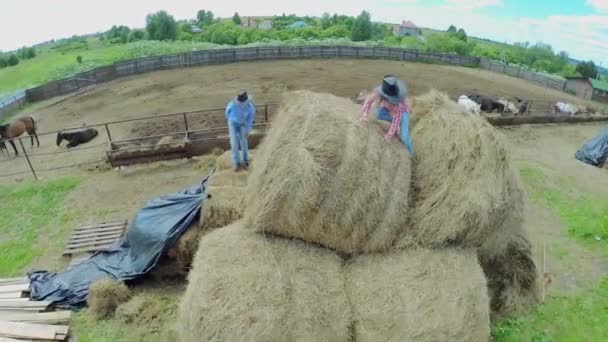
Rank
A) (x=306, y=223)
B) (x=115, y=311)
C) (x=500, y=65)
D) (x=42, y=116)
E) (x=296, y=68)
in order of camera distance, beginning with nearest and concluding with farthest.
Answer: (x=306, y=223)
(x=115, y=311)
(x=42, y=116)
(x=296, y=68)
(x=500, y=65)

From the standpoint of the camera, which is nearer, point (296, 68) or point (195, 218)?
point (195, 218)

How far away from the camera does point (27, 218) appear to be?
26.7ft

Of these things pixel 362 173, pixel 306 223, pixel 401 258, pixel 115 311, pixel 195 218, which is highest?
pixel 362 173

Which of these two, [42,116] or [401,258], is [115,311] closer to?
[401,258]

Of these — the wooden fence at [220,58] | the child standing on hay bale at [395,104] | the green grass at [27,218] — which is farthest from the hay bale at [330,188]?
the wooden fence at [220,58]

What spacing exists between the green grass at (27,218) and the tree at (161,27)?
37.8 metres

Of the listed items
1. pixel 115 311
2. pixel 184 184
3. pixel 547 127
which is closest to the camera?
pixel 115 311

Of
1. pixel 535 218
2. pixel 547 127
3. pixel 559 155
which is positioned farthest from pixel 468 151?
pixel 547 127

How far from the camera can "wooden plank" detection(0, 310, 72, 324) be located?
535cm

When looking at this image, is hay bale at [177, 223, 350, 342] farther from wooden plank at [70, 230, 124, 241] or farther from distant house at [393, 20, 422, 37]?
distant house at [393, 20, 422, 37]

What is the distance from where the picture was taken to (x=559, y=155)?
1220 cm

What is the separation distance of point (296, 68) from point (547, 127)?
12389 mm

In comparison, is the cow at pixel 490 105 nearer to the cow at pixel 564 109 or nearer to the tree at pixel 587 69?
the cow at pixel 564 109

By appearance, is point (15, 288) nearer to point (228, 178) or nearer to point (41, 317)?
point (41, 317)
